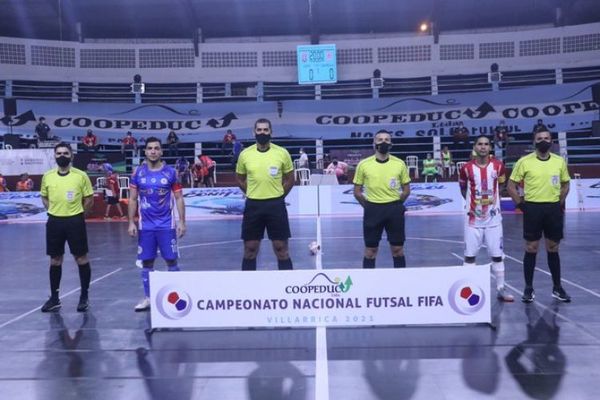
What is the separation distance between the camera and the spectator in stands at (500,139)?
82.1 ft

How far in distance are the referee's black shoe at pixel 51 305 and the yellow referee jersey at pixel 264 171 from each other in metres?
2.60

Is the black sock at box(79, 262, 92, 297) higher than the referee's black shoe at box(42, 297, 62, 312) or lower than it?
higher

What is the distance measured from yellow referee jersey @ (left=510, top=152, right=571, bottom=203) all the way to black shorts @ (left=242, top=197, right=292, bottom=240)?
2.85 m

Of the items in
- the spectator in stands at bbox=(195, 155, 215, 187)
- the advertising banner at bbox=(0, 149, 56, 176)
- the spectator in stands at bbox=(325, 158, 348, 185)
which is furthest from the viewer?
the spectator in stands at bbox=(195, 155, 215, 187)

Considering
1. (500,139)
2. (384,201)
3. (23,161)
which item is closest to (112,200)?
(23,161)

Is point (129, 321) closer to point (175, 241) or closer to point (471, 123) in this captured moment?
point (175, 241)

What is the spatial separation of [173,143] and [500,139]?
14.7 m

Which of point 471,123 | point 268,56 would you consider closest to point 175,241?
point 471,123

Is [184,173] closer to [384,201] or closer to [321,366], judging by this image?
[384,201]

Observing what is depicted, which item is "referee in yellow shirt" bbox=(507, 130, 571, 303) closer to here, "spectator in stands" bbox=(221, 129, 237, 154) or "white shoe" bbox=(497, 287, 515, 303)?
"white shoe" bbox=(497, 287, 515, 303)

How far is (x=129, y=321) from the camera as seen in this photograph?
6105 mm

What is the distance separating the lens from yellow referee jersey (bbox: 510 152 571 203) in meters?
6.59

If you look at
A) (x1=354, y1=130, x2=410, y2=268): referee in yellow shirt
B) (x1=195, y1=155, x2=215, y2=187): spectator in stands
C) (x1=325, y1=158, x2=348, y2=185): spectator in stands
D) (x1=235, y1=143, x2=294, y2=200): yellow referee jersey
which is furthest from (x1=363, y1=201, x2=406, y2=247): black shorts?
(x1=195, y1=155, x2=215, y2=187): spectator in stands

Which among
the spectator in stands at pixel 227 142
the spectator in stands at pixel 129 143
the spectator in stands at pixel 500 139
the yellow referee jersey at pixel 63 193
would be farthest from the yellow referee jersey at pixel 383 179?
the spectator in stands at pixel 129 143
